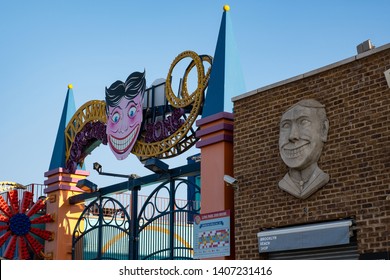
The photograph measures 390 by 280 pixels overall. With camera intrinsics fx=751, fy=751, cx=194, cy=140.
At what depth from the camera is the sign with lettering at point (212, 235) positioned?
52.1ft

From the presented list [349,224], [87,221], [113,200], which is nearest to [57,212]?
[87,221]

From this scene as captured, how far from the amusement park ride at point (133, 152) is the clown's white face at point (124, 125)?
0.03 m

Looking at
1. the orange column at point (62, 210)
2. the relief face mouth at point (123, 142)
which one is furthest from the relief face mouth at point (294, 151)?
the orange column at point (62, 210)

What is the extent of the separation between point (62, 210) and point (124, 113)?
4339 mm

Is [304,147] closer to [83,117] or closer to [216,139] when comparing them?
[216,139]

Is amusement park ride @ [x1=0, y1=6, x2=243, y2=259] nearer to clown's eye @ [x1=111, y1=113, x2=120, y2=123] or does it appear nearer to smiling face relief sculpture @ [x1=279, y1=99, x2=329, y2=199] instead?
clown's eye @ [x1=111, y1=113, x2=120, y2=123]

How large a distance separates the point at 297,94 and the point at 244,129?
1602 millimetres

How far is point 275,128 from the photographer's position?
15.0m

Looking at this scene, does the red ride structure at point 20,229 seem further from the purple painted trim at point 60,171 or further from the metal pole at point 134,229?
the metal pole at point 134,229

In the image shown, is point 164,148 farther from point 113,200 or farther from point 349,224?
point 349,224

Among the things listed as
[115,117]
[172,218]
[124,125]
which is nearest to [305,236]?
[172,218]

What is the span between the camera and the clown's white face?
20172 mm

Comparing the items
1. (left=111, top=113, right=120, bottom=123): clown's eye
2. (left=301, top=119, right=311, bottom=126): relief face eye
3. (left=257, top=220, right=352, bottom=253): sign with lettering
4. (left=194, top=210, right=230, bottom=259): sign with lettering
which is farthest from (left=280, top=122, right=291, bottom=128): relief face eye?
(left=111, top=113, right=120, bottom=123): clown's eye

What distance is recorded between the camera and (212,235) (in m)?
16.2
